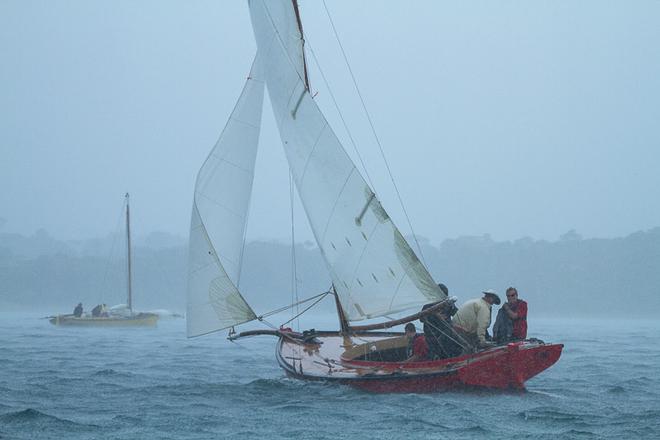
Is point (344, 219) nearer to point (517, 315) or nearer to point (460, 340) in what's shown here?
point (460, 340)

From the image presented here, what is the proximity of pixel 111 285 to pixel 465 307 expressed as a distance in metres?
150

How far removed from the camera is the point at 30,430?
16500 mm

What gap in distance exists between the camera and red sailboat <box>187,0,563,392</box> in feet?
63.6

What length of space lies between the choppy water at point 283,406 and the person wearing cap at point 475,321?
1566 mm

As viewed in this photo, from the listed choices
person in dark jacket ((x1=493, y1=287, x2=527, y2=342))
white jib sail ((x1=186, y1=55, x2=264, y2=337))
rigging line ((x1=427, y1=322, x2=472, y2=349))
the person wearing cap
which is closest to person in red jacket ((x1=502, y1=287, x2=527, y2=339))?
person in dark jacket ((x1=493, y1=287, x2=527, y2=342))

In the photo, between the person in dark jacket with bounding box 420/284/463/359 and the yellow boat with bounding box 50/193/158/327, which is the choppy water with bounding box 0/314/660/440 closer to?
the person in dark jacket with bounding box 420/284/463/359

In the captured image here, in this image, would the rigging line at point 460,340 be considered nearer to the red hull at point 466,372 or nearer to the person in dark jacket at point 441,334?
the person in dark jacket at point 441,334

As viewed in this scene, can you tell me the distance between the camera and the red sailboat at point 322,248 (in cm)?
1938

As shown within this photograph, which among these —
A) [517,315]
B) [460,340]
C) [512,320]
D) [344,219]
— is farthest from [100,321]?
[517,315]

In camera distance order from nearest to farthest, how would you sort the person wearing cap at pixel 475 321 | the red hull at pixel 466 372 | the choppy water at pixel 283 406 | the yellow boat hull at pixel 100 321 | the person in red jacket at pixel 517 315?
the choppy water at pixel 283 406
the red hull at pixel 466 372
the person in red jacket at pixel 517 315
the person wearing cap at pixel 475 321
the yellow boat hull at pixel 100 321

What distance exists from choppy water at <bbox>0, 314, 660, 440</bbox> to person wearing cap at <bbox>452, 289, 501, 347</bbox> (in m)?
1.57

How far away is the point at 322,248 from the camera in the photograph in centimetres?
2161

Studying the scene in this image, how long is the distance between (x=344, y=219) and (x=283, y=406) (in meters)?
4.75

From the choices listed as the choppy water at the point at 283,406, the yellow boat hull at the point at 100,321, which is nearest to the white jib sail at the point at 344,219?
the choppy water at the point at 283,406
